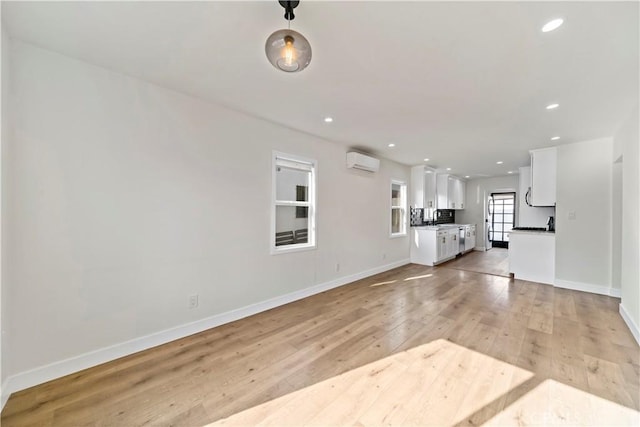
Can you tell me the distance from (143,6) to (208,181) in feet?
5.15

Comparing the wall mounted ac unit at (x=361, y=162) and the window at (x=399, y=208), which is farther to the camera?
the window at (x=399, y=208)

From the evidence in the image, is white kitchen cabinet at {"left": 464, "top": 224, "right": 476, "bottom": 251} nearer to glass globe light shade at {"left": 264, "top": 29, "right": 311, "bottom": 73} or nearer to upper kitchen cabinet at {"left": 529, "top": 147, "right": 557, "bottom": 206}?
upper kitchen cabinet at {"left": 529, "top": 147, "right": 557, "bottom": 206}

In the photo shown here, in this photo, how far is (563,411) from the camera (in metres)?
1.62

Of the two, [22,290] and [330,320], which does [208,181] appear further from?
[330,320]

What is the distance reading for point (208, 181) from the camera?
2775 mm

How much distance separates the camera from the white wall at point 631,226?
2.59m

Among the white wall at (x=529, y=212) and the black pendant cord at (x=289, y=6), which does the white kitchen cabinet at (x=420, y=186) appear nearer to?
the white wall at (x=529, y=212)

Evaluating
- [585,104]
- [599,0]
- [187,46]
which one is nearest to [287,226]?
[187,46]

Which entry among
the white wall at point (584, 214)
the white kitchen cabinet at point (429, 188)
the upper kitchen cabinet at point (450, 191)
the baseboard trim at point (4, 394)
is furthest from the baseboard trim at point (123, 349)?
the upper kitchen cabinet at point (450, 191)

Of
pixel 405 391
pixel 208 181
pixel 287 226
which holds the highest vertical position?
pixel 208 181

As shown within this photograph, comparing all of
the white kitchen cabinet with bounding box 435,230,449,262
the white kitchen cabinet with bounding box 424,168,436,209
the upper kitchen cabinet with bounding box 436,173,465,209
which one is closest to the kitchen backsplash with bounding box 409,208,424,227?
the white kitchen cabinet with bounding box 424,168,436,209

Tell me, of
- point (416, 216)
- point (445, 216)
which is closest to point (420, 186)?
point (416, 216)

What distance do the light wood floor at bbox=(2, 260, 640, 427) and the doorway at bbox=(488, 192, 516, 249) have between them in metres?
5.91

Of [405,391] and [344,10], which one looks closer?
[344,10]
